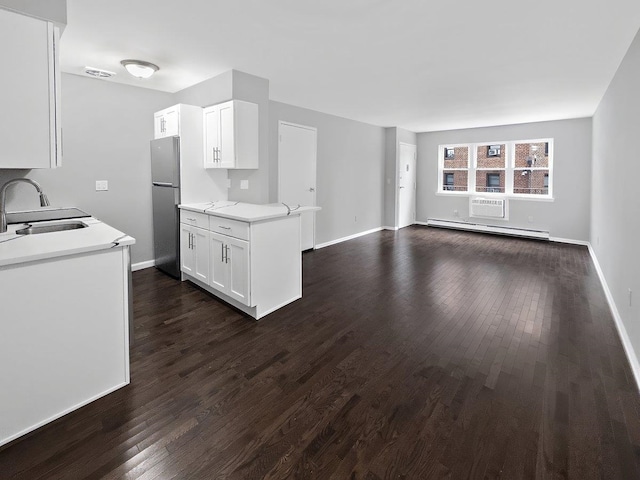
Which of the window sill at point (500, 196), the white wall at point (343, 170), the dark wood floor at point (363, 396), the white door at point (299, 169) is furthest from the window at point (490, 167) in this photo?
the dark wood floor at point (363, 396)

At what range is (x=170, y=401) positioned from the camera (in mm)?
1971

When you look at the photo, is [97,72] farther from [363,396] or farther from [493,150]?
[493,150]

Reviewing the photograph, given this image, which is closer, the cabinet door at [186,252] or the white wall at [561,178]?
the cabinet door at [186,252]

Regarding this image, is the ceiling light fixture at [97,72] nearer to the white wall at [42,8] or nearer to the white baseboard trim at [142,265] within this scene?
the white wall at [42,8]

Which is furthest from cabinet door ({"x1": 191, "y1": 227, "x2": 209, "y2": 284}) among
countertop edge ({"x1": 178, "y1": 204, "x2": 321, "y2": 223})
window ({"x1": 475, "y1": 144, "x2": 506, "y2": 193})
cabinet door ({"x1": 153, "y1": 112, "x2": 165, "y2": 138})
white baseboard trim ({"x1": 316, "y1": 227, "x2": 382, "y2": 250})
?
window ({"x1": 475, "y1": 144, "x2": 506, "y2": 193})

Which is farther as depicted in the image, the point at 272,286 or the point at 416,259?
the point at 416,259

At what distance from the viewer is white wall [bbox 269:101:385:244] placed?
17.8 feet

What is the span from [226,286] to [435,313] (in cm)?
199

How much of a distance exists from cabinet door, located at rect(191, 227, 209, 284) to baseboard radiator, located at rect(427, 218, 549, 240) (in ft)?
19.8

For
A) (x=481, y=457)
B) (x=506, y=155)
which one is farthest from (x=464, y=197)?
(x=481, y=457)

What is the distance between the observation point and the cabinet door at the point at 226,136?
11.9 feet

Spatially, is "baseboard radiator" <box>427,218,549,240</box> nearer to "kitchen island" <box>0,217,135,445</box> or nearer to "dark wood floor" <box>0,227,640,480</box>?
"dark wood floor" <box>0,227,640,480</box>

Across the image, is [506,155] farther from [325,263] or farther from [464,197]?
[325,263]

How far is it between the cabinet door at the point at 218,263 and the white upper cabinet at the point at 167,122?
56.6 inches
